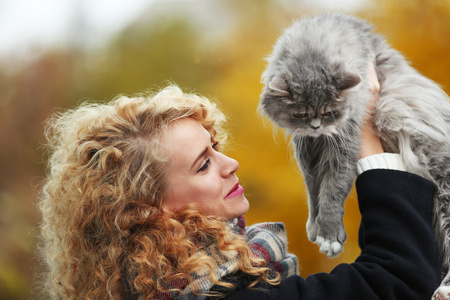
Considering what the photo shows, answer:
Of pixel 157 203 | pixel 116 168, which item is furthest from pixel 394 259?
pixel 116 168

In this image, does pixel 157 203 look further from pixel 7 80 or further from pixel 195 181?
pixel 7 80

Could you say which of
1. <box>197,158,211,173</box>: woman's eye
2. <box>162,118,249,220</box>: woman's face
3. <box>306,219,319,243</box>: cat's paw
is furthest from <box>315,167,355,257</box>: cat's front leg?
<box>197,158,211,173</box>: woman's eye

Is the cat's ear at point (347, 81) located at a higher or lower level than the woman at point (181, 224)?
higher

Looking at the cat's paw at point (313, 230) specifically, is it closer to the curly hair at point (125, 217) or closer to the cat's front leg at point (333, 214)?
the cat's front leg at point (333, 214)

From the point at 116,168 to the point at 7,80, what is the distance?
18.2 feet

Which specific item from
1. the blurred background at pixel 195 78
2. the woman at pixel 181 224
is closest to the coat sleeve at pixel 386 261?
the woman at pixel 181 224

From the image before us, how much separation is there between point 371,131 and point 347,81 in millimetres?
239

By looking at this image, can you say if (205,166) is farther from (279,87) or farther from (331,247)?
(331,247)

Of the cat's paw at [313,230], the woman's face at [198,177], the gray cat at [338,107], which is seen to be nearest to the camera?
the woman's face at [198,177]

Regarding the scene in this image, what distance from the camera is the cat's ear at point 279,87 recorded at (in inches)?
68.5

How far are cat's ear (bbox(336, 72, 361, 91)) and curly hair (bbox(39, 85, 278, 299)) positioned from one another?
0.60 metres

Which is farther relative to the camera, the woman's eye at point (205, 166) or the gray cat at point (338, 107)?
the gray cat at point (338, 107)

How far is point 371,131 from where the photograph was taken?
175 cm

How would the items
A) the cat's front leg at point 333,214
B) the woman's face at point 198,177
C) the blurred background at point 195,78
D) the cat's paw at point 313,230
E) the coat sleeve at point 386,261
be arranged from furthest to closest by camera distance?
the blurred background at point 195,78
the cat's paw at point 313,230
the cat's front leg at point 333,214
the woman's face at point 198,177
the coat sleeve at point 386,261
